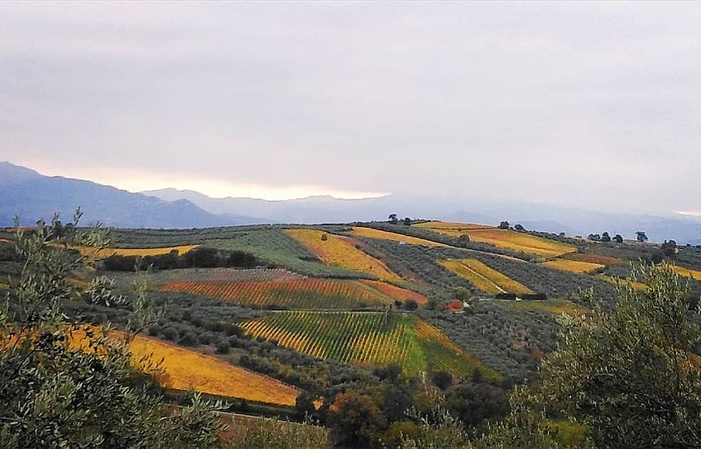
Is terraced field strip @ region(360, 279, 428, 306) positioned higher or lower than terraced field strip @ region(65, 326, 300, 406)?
higher

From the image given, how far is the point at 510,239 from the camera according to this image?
11806 cm

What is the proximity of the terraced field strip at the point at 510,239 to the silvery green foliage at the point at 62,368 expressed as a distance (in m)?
97.7

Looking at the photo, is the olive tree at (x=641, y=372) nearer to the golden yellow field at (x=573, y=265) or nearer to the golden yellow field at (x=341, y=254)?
the golden yellow field at (x=341, y=254)

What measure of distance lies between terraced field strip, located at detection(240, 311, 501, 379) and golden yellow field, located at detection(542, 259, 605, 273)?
38.7 metres

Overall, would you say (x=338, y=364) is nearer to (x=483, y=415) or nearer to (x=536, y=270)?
(x=483, y=415)

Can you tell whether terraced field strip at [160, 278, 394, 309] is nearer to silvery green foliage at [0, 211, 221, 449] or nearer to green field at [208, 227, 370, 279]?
green field at [208, 227, 370, 279]

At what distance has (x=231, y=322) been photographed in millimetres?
53656

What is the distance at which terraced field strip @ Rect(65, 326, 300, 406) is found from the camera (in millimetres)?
38750

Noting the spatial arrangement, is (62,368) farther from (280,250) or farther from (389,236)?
(389,236)

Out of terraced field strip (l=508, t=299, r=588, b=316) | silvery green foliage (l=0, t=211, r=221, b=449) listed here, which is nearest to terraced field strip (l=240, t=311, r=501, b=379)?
terraced field strip (l=508, t=299, r=588, b=316)

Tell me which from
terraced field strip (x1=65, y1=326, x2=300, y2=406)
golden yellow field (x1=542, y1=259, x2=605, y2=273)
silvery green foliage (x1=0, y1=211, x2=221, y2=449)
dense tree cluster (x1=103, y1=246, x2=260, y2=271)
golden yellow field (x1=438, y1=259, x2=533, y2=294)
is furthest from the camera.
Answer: golden yellow field (x1=542, y1=259, x2=605, y2=273)

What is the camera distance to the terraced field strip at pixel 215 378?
38.8 m

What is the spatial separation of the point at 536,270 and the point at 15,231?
8177 centimetres

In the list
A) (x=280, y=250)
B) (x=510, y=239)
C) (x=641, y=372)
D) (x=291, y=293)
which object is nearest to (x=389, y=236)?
(x=280, y=250)
